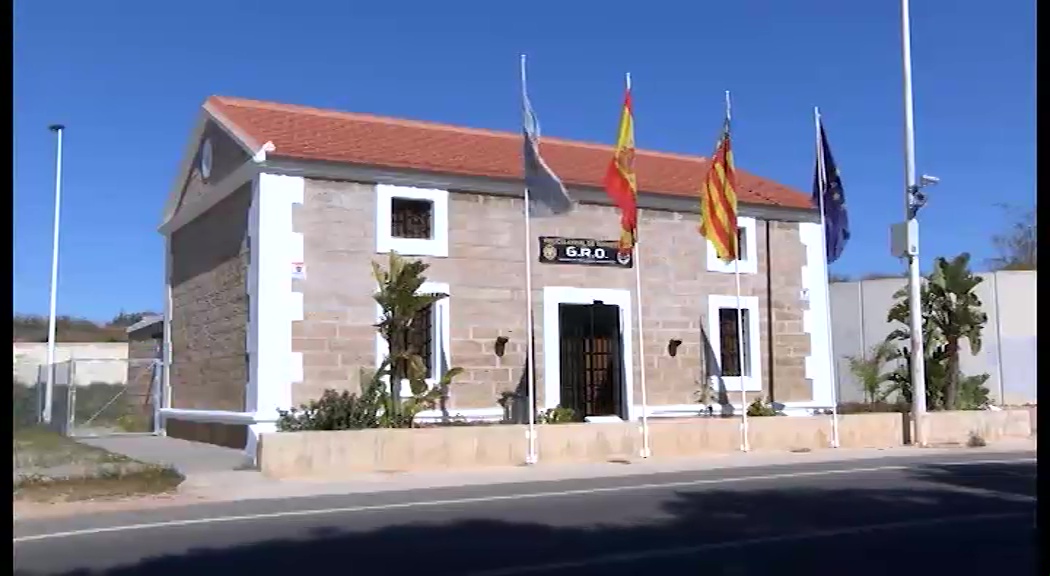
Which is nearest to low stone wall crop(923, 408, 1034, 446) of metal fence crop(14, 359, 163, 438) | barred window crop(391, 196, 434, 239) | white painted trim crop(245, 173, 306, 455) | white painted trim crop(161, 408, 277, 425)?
barred window crop(391, 196, 434, 239)

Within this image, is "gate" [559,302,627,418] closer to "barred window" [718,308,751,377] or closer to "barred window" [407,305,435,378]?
"barred window" [718,308,751,377]

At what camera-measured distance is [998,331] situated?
111ft

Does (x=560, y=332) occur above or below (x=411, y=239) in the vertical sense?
below

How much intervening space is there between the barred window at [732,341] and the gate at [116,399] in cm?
1320


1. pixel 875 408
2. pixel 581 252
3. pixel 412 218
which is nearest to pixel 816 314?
pixel 875 408

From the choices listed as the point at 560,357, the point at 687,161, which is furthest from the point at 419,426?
the point at 687,161

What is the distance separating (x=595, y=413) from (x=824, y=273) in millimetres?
6755

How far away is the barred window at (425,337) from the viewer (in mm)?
20672

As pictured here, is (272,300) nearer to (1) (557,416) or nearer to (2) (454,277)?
(2) (454,277)

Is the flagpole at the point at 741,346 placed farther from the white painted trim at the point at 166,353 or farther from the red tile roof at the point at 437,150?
the white painted trim at the point at 166,353

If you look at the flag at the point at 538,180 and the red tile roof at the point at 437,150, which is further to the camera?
the red tile roof at the point at 437,150

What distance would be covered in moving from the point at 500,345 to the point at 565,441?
10.4 feet

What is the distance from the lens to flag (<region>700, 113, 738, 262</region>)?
21.0m

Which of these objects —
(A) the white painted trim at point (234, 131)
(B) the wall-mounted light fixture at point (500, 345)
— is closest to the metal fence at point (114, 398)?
(A) the white painted trim at point (234, 131)
